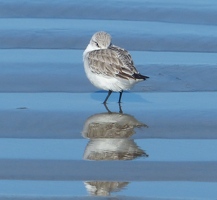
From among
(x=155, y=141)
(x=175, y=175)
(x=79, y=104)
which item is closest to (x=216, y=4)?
(x=79, y=104)

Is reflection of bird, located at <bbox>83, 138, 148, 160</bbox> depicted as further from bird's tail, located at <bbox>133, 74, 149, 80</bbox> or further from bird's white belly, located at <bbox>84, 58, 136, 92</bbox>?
bird's white belly, located at <bbox>84, 58, 136, 92</bbox>

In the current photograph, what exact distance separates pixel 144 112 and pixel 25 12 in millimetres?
4360

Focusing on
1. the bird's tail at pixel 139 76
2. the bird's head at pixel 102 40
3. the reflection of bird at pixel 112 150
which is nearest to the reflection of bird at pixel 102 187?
the reflection of bird at pixel 112 150

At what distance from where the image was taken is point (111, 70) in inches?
379

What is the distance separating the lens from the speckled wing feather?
9.52 meters

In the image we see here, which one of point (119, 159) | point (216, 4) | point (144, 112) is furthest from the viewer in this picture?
point (216, 4)

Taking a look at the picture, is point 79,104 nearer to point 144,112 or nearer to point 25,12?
point 144,112

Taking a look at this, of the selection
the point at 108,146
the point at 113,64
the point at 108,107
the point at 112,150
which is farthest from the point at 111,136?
the point at 113,64

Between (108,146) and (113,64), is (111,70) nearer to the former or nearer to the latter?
(113,64)

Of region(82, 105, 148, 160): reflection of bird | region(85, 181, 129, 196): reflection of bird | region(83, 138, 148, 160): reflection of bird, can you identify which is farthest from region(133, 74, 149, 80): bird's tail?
region(85, 181, 129, 196): reflection of bird

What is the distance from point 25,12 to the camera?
42.6 feet

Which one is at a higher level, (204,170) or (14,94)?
(14,94)

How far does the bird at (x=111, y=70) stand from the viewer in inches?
374

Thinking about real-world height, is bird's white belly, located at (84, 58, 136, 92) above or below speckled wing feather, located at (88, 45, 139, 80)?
below
